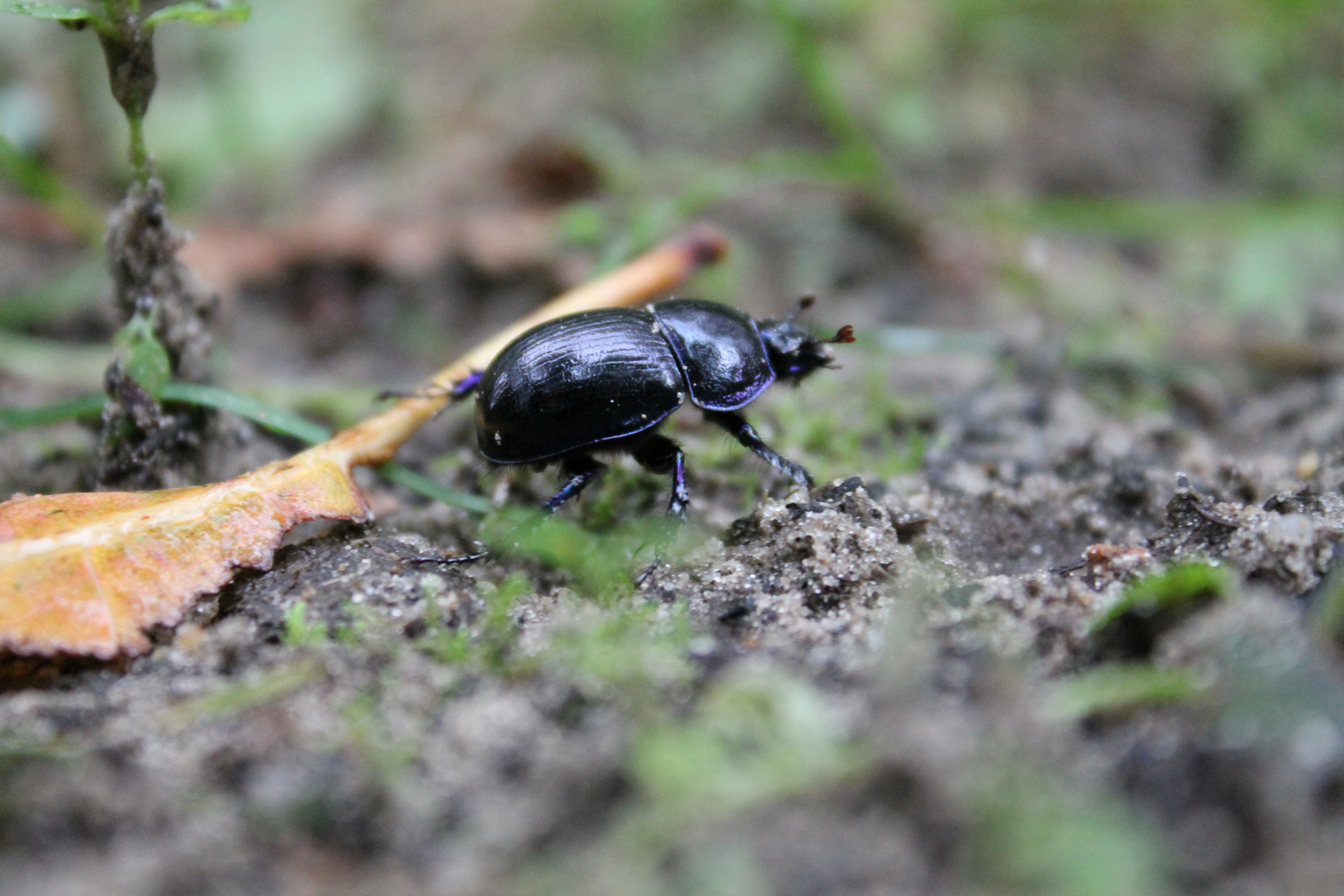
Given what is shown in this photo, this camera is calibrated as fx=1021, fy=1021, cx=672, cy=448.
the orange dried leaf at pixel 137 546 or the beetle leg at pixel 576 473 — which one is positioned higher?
the beetle leg at pixel 576 473

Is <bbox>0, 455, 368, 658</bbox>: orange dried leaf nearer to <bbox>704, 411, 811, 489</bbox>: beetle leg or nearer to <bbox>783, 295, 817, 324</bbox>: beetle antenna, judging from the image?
A: <bbox>704, 411, 811, 489</bbox>: beetle leg

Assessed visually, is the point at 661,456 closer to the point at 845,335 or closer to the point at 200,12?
the point at 845,335

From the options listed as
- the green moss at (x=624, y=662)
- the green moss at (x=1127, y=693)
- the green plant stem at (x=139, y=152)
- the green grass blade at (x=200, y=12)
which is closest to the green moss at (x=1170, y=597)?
the green moss at (x=1127, y=693)

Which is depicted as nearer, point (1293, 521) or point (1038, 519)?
point (1293, 521)

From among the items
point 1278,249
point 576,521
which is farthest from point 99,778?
point 1278,249

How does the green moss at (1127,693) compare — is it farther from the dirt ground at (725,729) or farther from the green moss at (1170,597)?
the green moss at (1170,597)

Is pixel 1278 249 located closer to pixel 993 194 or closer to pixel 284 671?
pixel 993 194

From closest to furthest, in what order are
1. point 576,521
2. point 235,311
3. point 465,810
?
point 465,810 < point 576,521 < point 235,311
